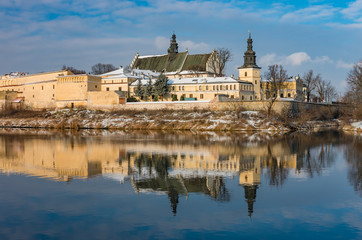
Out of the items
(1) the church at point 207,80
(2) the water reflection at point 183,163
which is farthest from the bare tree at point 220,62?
(2) the water reflection at point 183,163

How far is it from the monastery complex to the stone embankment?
11.5ft

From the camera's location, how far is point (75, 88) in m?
65.9

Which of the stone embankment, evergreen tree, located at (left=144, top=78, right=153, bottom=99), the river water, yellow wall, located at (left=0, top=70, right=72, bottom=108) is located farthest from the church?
the river water

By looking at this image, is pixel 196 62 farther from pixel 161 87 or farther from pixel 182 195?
pixel 182 195

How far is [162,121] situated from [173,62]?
78.7ft

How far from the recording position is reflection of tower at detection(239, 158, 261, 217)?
48.7 feet

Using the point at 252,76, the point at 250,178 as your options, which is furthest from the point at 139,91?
the point at 250,178

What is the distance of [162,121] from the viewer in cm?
5281

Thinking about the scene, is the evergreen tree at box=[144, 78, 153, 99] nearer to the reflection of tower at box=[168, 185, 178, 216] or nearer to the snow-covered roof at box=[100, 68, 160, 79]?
the snow-covered roof at box=[100, 68, 160, 79]

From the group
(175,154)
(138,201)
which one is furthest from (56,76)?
(138,201)

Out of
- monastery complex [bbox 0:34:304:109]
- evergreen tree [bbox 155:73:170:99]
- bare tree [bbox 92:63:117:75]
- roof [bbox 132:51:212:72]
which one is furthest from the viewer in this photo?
bare tree [bbox 92:63:117:75]

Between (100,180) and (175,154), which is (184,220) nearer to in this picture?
(100,180)

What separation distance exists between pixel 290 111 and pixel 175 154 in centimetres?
3069

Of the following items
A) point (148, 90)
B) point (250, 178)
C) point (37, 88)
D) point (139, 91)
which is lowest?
point (250, 178)
